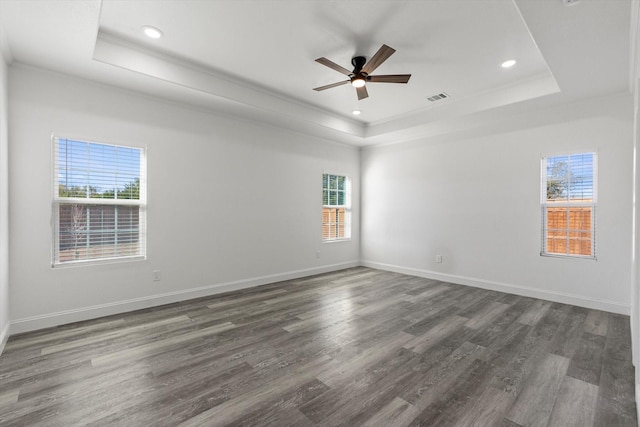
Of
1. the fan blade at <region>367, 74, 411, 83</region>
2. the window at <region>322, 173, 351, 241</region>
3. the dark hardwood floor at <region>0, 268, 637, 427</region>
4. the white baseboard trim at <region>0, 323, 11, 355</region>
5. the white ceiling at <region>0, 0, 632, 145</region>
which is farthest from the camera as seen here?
the window at <region>322, 173, 351, 241</region>

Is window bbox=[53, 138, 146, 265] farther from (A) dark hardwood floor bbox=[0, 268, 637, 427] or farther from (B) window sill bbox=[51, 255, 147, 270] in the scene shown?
(A) dark hardwood floor bbox=[0, 268, 637, 427]

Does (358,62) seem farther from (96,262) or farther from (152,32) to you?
(96,262)

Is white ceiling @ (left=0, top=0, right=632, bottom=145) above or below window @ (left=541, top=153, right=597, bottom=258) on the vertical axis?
above

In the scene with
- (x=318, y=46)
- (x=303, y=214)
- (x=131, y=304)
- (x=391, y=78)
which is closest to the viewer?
(x=318, y=46)

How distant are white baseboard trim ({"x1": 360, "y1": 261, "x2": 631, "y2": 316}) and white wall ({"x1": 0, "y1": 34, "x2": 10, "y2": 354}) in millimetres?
5556

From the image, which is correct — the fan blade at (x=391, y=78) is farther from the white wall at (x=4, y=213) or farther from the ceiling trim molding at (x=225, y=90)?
the white wall at (x=4, y=213)

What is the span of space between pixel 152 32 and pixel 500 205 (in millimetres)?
5135

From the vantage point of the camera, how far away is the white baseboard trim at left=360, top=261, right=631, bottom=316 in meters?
3.70

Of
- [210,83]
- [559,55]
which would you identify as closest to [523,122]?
[559,55]

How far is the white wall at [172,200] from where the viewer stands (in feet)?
10.0

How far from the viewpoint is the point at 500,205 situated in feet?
15.4

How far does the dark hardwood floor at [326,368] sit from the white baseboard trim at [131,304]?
0.14m

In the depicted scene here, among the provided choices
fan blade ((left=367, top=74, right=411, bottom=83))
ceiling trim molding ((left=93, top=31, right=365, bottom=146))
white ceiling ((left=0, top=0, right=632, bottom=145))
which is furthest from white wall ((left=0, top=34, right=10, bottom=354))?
fan blade ((left=367, top=74, right=411, bottom=83))

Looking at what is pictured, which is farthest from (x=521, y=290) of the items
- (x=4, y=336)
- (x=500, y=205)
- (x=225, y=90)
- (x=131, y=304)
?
(x=4, y=336)
